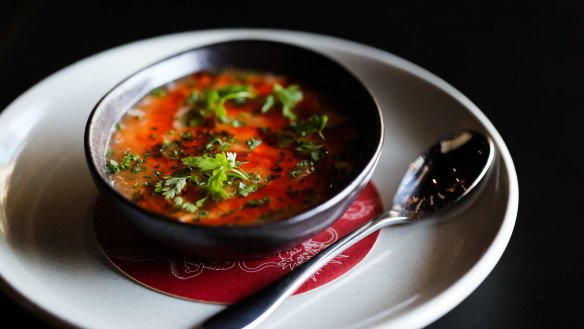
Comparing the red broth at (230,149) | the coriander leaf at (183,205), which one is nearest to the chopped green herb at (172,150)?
the red broth at (230,149)

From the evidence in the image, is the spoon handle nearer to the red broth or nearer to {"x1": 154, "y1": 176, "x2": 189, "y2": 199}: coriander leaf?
the red broth

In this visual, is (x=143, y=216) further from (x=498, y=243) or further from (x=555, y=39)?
(x=555, y=39)

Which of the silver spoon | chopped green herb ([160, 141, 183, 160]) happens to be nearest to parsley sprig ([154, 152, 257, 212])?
chopped green herb ([160, 141, 183, 160])

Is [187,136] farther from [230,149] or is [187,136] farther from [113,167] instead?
[113,167]

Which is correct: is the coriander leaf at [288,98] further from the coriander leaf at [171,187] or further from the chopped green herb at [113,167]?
the chopped green herb at [113,167]

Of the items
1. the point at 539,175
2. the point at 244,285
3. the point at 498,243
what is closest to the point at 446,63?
the point at 539,175
